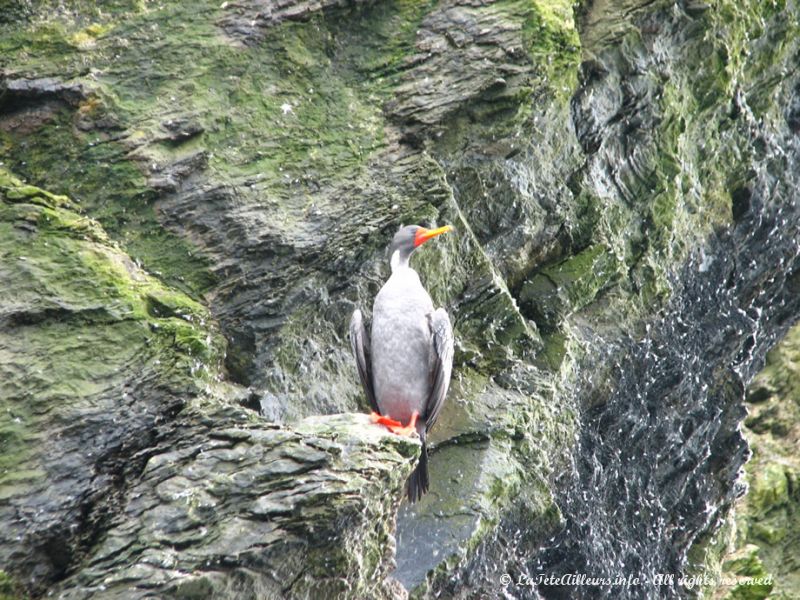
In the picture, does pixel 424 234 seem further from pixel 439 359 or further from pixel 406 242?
pixel 439 359

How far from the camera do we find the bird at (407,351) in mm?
9977

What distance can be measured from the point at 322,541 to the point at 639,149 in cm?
722

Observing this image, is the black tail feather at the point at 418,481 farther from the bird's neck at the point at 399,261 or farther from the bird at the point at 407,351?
the bird's neck at the point at 399,261

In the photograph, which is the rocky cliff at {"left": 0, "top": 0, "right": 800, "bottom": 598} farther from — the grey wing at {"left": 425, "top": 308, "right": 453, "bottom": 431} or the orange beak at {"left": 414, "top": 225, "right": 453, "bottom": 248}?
the grey wing at {"left": 425, "top": 308, "right": 453, "bottom": 431}

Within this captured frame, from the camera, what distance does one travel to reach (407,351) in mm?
10016

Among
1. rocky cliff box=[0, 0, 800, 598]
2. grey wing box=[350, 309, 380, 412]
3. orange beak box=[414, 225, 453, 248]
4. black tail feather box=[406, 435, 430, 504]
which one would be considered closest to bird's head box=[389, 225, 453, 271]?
orange beak box=[414, 225, 453, 248]

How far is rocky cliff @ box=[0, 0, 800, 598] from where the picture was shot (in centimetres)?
800

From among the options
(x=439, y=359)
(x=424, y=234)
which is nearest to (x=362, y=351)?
(x=439, y=359)

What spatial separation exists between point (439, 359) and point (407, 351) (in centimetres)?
32

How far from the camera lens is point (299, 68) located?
11344mm

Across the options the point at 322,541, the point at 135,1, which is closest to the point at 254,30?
the point at 135,1

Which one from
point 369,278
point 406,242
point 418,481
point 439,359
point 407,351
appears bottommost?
point 418,481

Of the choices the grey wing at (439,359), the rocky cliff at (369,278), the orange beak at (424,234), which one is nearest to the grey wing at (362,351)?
the rocky cliff at (369,278)

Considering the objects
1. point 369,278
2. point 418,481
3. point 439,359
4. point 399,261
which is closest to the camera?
point 418,481
